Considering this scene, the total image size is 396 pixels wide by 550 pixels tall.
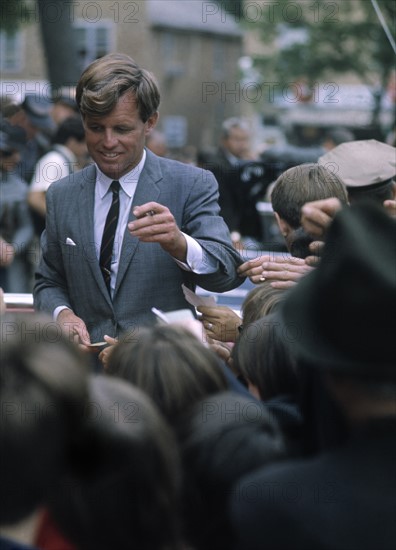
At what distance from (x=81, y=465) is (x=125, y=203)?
1.98 metres

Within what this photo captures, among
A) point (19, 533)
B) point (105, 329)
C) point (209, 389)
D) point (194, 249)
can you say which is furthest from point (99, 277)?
point (19, 533)

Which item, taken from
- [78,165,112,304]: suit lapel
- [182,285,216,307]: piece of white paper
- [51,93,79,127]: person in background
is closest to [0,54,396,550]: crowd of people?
[182,285,216,307]: piece of white paper

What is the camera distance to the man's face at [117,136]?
357 cm

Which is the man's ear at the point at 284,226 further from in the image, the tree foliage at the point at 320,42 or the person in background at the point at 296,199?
the tree foliage at the point at 320,42

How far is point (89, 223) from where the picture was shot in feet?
12.0

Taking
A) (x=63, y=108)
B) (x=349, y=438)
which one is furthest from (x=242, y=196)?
(x=349, y=438)

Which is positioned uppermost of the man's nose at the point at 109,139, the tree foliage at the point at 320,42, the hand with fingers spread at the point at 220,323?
the man's nose at the point at 109,139

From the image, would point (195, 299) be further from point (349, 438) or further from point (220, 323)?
point (349, 438)

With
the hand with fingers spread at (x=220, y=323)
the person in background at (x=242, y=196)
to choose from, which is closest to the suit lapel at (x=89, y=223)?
the hand with fingers spread at (x=220, y=323)

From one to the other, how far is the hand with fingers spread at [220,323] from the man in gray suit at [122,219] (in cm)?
9

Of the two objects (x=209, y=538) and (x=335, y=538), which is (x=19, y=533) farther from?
(x=335, y=538)

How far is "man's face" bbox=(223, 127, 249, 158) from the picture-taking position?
11.1 meters

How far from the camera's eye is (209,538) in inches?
82.1

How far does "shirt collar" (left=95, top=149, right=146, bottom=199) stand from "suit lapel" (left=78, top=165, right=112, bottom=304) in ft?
0.12
